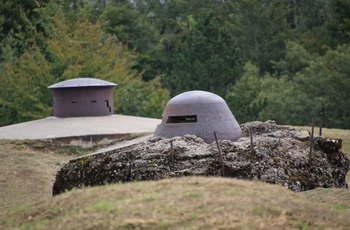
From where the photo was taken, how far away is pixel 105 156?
1405cm

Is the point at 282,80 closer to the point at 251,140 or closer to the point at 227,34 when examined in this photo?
the point at 227,34

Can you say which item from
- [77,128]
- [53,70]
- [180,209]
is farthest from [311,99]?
[180,209]

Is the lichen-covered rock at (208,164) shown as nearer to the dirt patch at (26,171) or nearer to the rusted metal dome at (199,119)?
the rusted metal dome at (199,119)

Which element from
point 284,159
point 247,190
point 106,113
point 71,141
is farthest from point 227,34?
point 247,190

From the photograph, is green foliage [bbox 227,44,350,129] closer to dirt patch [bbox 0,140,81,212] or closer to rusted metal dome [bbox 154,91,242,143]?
dirt patch [bbox 0,140,81,212]

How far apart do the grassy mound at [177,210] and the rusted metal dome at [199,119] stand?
6.92 m

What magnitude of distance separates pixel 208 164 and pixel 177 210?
6.17m

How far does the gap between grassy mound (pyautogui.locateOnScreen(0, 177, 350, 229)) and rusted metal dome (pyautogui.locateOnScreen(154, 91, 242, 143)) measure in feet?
22.7

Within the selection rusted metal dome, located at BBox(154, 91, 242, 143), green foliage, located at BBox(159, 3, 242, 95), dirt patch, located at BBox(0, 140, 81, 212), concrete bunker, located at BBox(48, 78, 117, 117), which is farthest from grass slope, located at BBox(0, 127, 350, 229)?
green foliage, located at BBox(159, 3, 242, 95)

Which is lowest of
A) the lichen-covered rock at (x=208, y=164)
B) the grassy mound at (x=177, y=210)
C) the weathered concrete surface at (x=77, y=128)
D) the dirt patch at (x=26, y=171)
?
the dirt patch at (x=26, y=171)

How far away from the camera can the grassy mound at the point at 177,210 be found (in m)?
7.16

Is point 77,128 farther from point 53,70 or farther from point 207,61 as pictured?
point 207,61

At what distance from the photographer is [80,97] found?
25984mm

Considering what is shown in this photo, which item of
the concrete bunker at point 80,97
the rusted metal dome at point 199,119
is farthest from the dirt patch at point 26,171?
the concrete bunker at point 80,97
